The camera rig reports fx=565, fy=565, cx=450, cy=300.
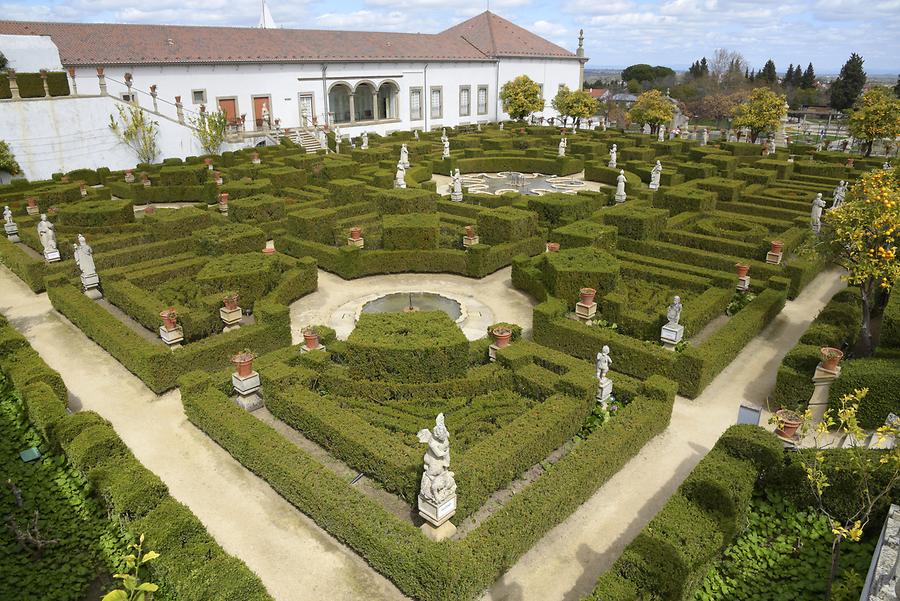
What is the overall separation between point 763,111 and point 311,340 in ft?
138

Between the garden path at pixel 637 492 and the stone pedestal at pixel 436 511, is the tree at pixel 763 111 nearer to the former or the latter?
the garden path at pixel 637 492

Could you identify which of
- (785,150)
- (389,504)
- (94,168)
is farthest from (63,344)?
(785,150)

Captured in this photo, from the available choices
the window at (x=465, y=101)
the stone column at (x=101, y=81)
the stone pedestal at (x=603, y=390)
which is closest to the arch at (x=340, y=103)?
the window at (x=465, y=101)

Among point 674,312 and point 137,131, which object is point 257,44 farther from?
point 674,312

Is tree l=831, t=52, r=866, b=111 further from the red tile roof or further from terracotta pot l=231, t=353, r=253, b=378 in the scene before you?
terracotta pot l=231, t=353, r=253, b=378

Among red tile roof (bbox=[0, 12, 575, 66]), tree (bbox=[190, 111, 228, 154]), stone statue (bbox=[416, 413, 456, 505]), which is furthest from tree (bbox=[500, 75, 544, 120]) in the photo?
stone statue (bbox=[416, 413, 456, 505])

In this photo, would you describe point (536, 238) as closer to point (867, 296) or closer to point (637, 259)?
point (637, 259)

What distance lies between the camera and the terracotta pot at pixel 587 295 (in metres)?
16.5

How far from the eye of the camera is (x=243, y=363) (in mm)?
13070

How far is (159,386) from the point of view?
14086 mm

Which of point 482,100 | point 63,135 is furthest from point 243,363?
point 482,100

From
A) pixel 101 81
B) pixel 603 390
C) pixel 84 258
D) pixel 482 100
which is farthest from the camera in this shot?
pixel 482 100

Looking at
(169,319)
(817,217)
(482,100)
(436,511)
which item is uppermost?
(482,100)

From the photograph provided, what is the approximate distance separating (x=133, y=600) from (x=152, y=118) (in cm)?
4052
